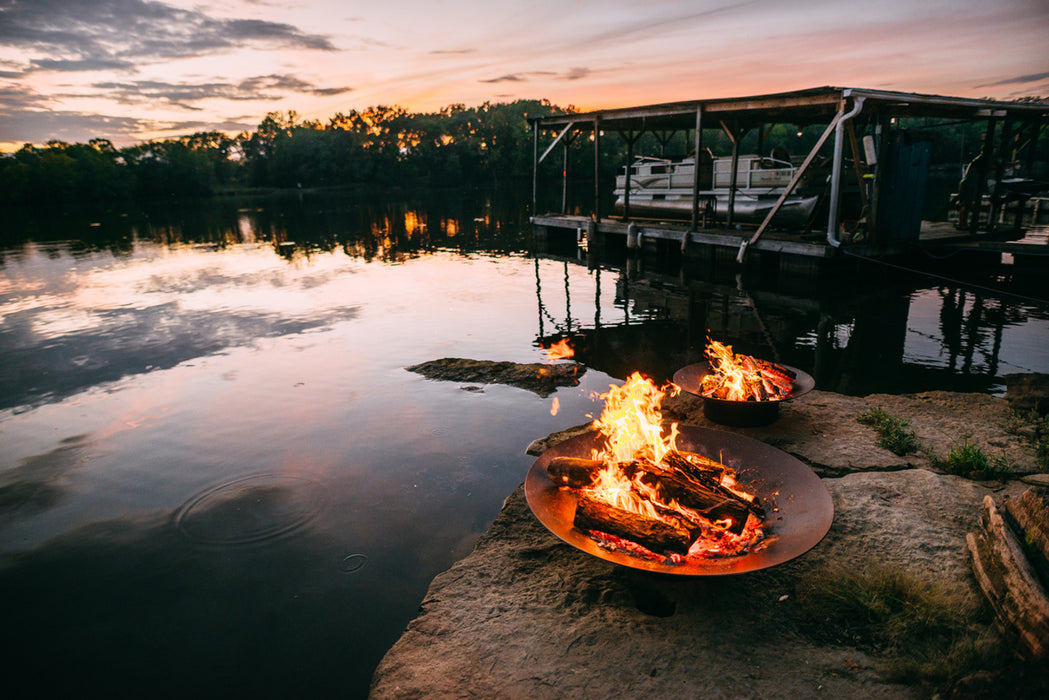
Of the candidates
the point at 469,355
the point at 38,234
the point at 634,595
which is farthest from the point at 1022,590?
the point at 38,234

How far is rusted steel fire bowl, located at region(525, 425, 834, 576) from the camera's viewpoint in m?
3.52

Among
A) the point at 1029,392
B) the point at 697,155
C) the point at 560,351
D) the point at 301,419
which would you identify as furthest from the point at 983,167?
the point at 301,419

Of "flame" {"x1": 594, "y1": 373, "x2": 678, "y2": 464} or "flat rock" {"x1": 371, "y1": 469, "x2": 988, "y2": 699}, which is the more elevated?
"flame" {"x1": 594, "y1": 373, "x2": 678, "y2": 464}

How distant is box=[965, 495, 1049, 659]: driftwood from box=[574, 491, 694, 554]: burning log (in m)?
1.83

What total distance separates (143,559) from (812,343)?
38.1ft

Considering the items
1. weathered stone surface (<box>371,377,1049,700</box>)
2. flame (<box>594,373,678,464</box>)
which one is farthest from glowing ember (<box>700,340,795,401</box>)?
flame (<box>594,373,678,464</box>)

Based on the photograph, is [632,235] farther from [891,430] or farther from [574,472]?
[574,472]

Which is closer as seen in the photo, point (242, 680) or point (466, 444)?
point (242, 680)

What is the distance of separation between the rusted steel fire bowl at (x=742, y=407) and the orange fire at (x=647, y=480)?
162 centimetres

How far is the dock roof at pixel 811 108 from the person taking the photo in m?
13.6

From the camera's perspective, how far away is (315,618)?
14.2ft

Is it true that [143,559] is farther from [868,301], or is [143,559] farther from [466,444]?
[868,301]

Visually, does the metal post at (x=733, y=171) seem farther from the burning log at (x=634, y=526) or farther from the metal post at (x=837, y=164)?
the burning log at (x=634, y=526)

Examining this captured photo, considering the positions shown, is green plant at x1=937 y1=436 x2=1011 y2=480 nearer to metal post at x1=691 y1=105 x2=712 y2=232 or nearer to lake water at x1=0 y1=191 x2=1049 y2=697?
lake water at x1=0 y1=191 x2=1049 y2=697
